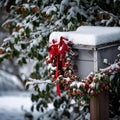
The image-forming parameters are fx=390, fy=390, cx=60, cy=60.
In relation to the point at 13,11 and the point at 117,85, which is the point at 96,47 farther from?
the point at 13,11

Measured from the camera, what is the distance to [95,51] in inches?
112

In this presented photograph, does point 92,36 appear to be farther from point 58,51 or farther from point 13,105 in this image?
point 13,105

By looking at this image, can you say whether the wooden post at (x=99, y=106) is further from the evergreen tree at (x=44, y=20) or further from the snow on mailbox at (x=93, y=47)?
the evergreen tree at (x=44, y=20)

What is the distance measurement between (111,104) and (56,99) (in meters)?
1.22

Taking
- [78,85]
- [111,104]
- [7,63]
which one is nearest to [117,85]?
[78,85]

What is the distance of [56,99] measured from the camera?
525 cm

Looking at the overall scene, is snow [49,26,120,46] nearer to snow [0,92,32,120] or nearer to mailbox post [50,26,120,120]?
mailbox post [50,26,120,120]

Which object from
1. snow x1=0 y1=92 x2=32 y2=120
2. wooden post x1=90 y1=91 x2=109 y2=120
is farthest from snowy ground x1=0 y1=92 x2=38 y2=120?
wooden post x1=90 y1=91 x2=109 y2=120

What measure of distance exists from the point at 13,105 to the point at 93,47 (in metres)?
7.52

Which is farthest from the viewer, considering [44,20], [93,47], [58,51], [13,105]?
[13,105]

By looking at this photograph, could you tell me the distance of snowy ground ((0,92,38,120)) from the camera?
336 inches

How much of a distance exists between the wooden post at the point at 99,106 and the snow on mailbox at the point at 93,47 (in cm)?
21

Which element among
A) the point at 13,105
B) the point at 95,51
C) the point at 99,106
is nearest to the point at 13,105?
the point at 13,105

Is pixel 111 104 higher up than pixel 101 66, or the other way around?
pixel 101 66
